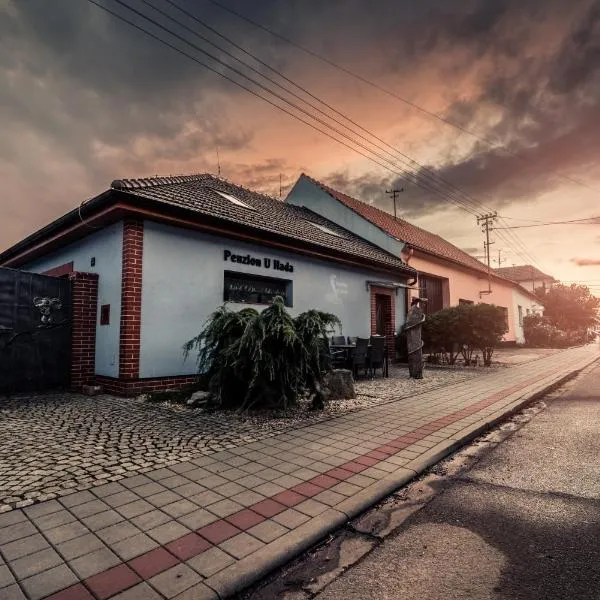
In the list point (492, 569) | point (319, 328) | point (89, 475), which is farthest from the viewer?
point (319, 328)

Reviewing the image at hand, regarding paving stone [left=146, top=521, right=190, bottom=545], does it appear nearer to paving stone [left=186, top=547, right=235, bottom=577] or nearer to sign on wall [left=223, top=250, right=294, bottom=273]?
paving stone [left=186, top=547, right=235, bottom=577]

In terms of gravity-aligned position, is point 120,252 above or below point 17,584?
above

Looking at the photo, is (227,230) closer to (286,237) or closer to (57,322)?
(286,237)

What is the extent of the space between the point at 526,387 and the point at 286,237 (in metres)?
6.23

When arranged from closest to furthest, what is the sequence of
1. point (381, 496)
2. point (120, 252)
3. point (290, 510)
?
point (290, 510) < point (381, 496) < point (120, 252)

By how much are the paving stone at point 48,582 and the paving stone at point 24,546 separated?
0.27 meters

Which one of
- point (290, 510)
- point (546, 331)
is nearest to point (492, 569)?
point (290, 510)

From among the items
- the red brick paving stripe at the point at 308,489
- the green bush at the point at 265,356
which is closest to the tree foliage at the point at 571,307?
the green bush at the point at 265,356

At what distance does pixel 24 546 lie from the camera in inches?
89.8

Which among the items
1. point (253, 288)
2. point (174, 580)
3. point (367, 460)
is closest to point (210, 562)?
point (174, 580)

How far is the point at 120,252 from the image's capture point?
740cm

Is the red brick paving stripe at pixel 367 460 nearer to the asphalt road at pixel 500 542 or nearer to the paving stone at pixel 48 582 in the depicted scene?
the asphalt road at pixel 500 542

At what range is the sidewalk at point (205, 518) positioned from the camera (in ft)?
6.57

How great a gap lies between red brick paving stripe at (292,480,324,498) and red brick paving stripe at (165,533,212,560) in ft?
2.97
